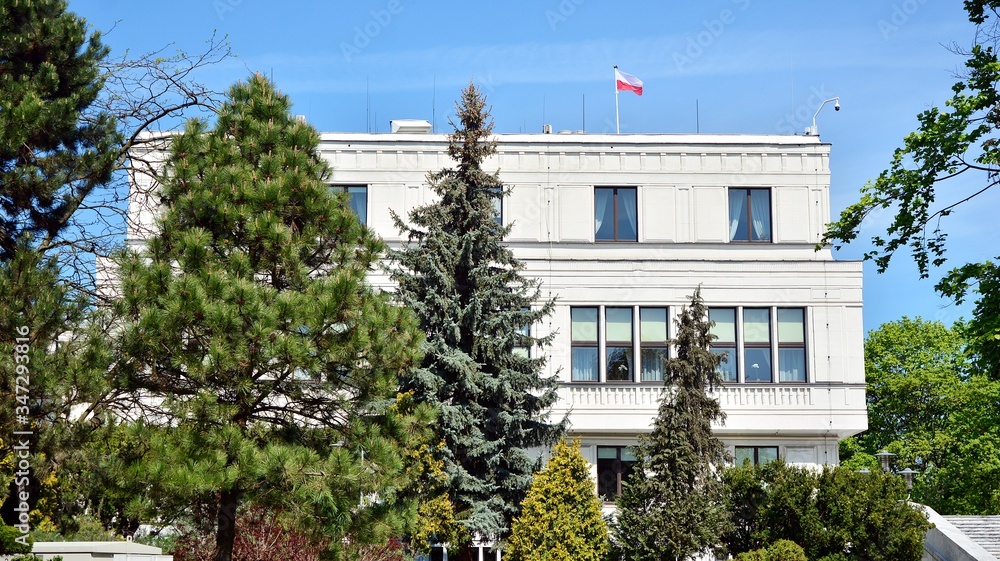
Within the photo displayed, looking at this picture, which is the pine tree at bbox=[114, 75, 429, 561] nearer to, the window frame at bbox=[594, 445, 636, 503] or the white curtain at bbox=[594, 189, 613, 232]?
the window frame at bbox=[594, 445, 636, 503]

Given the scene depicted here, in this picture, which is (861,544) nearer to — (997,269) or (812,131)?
(997,269)

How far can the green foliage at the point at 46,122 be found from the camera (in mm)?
14883

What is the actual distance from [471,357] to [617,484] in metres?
9.44

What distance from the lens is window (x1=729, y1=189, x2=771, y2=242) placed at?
34.2m

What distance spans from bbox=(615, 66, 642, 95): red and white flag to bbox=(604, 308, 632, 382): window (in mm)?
6560

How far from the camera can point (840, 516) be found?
23.2 metres

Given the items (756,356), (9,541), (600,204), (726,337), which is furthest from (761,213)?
(9,541)

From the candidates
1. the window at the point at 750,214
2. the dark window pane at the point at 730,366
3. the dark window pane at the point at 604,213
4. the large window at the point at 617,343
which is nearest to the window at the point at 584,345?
the large window at the point at 617,343

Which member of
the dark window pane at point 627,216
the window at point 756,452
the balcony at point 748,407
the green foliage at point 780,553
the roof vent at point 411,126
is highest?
the roof vent at point 411,126

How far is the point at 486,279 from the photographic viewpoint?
84.1ft

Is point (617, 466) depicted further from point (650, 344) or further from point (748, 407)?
point (748, 407)

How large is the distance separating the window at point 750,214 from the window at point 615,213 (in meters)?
2.98

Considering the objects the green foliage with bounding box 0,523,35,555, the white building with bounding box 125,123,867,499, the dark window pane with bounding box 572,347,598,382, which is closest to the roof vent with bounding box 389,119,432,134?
the white building with bounding box 125,123,867,499

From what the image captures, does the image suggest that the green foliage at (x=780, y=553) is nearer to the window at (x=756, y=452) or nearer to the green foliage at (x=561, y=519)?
the green foliage at (x=561, y=519)
